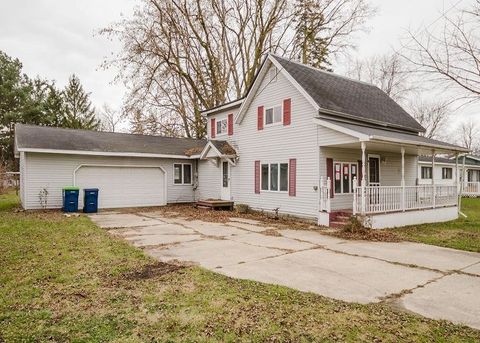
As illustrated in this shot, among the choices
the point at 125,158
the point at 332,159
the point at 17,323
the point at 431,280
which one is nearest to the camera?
the point at 17,323

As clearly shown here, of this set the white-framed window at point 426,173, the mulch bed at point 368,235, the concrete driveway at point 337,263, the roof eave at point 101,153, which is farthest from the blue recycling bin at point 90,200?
the white-framed window at point 426,173

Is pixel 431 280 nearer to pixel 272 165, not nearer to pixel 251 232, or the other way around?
pixel 251 232

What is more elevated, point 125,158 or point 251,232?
point 125,158

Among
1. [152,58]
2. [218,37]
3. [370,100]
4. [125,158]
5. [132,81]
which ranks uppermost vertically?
[218,37]

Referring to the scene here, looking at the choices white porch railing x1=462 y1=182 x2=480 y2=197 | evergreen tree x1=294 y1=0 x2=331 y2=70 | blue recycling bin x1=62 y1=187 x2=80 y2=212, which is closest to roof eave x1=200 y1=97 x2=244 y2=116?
blue recycling bin x1=62 y1=187 x2=80 y2=212

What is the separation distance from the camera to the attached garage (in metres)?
15.5

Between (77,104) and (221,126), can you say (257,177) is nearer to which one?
(221,126)

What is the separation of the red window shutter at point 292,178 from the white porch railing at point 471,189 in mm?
24082

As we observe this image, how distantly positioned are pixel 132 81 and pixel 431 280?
25.1 metres

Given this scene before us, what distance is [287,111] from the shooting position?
14453mm

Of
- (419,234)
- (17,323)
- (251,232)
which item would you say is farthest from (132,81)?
(17,323)

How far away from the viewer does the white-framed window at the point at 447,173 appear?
31.2m

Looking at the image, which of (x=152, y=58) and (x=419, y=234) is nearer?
(x=419, y=234)

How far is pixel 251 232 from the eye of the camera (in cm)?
1098
